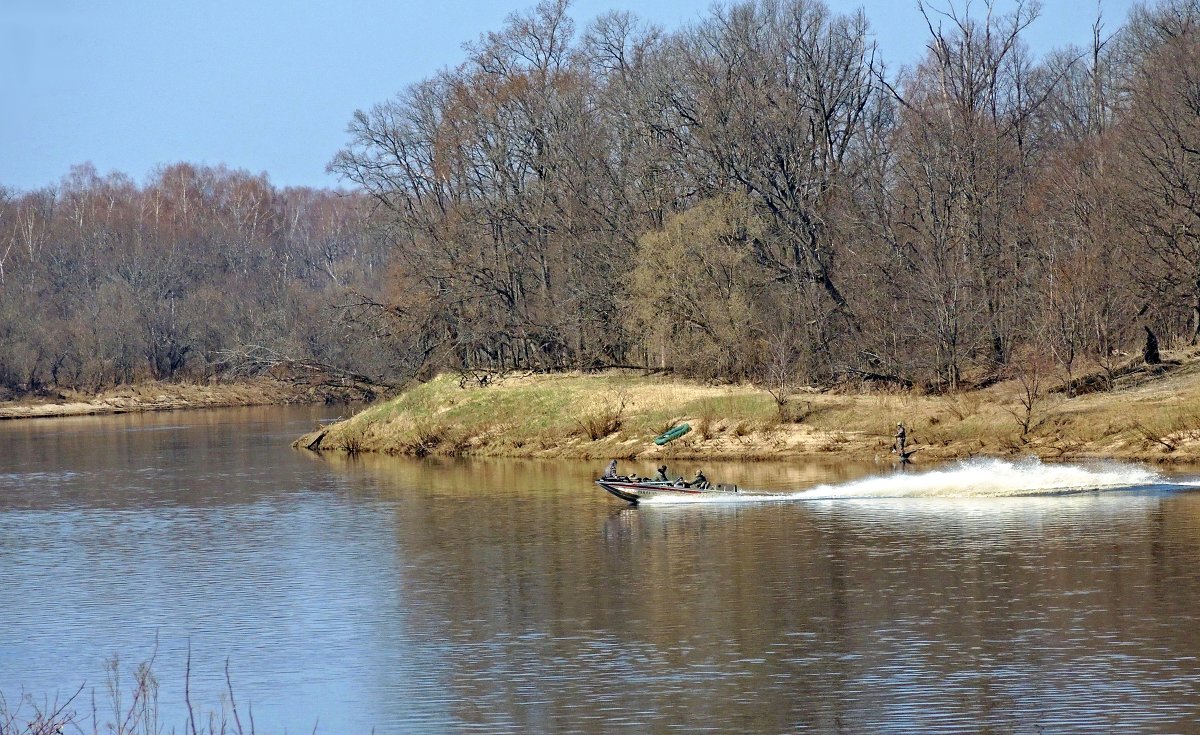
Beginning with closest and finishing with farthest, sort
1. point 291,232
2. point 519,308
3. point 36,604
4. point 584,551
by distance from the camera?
point 36,604
point 584,551
point 519,308
point 291,232

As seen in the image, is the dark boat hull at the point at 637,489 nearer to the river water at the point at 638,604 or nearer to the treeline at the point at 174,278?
the river water at the point at 638,604

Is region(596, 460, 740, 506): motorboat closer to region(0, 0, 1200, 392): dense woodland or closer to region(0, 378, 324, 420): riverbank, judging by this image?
region(0, 0, 1200, 392): dense woodland

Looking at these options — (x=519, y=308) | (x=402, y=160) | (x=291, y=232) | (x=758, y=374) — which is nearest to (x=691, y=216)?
(x=758, y=374)

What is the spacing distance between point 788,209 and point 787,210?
689mm

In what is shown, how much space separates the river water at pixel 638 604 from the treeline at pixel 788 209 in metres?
13.7

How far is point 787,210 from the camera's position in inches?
2697

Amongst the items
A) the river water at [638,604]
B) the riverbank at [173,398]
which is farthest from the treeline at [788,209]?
the riverbank at [173,398]

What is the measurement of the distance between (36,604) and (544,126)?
51.2m

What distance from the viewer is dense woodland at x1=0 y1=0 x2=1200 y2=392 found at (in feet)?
192

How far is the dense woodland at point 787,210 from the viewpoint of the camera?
192 ft

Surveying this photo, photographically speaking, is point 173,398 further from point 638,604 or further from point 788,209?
point 638,604

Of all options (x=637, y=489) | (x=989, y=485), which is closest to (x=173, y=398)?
(x=637, y=489)

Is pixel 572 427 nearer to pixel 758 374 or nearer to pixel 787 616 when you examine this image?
pixel 758 374

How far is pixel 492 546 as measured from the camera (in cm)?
3722
